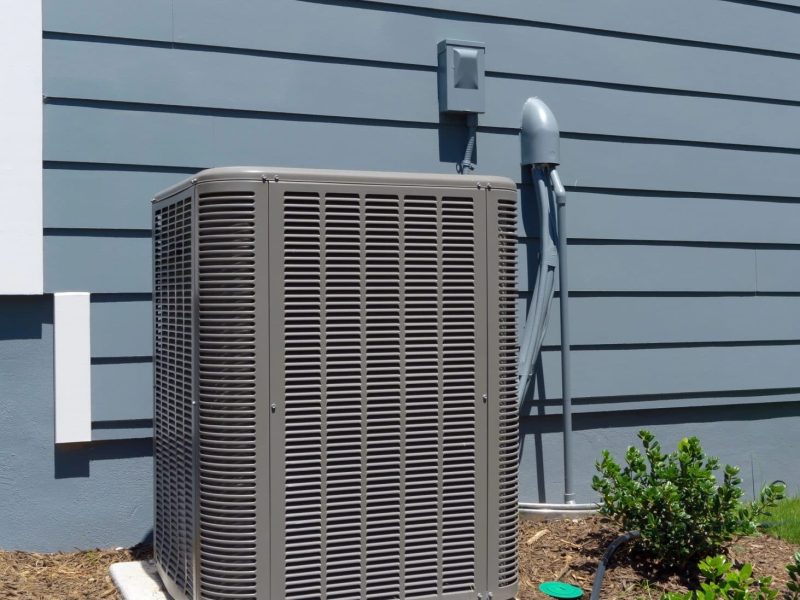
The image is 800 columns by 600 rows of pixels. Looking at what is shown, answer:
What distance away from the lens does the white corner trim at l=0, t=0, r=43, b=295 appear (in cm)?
376

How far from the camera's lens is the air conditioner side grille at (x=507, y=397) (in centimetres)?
315

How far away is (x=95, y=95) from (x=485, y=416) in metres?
2.10

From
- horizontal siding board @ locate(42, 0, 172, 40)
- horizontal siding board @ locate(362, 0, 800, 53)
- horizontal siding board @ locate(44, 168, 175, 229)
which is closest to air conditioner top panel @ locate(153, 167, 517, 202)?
horizontal siding board @ locate(44, 168, 175, 229)

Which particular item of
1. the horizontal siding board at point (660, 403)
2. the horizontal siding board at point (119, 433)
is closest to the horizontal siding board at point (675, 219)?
the horizontal siding board at point (660, 403)

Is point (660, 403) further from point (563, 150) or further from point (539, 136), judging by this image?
point (539, 136)

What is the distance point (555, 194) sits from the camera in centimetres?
467

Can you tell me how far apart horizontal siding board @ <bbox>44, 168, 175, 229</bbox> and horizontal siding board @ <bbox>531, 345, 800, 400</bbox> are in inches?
81.7

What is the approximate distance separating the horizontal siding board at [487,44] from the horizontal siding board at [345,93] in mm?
66

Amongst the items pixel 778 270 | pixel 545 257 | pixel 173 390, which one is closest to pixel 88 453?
pixel 173 390

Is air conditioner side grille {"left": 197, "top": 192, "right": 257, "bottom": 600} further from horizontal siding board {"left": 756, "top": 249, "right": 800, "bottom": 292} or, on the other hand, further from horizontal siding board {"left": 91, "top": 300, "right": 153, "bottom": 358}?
horizontal siding board {"left": 756, "top": 249, "right": 800, "bottom": 292}

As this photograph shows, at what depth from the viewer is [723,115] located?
5.39 m

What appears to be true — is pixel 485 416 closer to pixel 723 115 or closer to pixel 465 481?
pixel 465 481

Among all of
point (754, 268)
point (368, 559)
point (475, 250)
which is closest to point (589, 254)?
point (754, 268)

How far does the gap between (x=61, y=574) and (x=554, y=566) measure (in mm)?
1977
